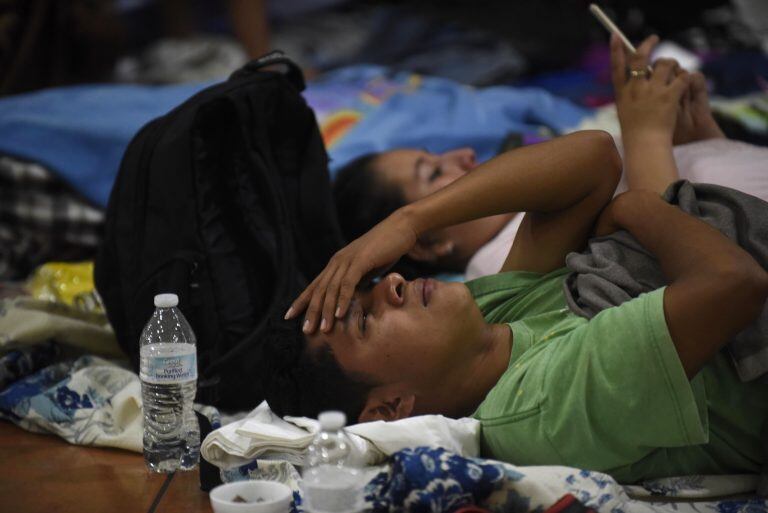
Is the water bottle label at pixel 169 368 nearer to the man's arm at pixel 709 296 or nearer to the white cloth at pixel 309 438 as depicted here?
the white cloth at pixel 309 438

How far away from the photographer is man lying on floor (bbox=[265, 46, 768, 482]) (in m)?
1.25

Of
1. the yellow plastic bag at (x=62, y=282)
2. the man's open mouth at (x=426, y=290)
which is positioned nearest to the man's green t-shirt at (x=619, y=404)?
the man's open mouth at (x=426, y=290)

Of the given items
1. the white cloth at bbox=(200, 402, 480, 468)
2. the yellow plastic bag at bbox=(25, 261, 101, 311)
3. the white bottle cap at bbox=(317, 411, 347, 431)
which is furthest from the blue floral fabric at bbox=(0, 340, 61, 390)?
the white bottle cap at bbox=(317, 411, 347, 431)

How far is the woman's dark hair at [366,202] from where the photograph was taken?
88.4 inches

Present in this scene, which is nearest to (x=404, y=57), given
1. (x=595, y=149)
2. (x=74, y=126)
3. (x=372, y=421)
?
(x=74, y=126)

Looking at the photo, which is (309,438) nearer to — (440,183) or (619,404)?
(619,404)

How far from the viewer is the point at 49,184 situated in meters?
2.78

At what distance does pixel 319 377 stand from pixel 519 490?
36 cm

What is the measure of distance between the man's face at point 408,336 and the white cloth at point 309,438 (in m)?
0.09

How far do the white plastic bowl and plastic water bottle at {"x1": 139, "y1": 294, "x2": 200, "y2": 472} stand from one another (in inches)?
13.3

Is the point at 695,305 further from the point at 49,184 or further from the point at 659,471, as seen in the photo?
the point at 49,184

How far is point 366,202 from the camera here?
7.45ft

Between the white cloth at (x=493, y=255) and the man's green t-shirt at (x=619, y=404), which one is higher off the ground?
the man's green t-shirt at (x=619, y=404)

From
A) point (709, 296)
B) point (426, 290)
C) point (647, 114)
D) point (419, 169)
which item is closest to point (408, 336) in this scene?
point (426, 290)
